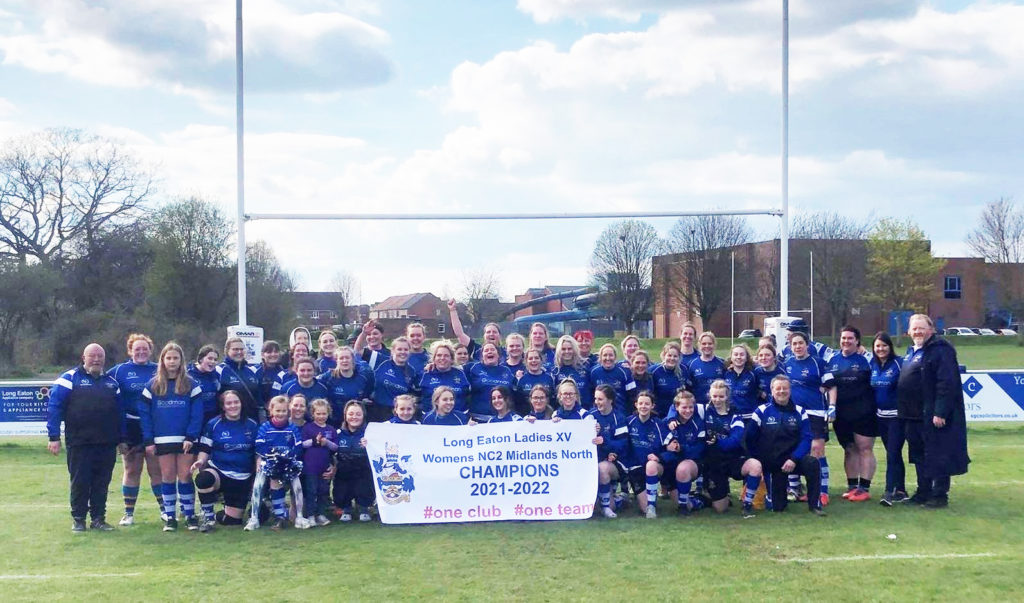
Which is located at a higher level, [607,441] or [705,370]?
[705,370]

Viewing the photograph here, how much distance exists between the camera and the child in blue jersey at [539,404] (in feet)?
24.5

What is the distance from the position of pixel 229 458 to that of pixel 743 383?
4.74m

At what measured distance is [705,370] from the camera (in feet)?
27.0

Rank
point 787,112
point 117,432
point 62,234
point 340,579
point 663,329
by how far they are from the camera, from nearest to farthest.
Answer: point 340,579
point 117,432
point 787,112
point 62,234
point 663,329

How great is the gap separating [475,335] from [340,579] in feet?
133

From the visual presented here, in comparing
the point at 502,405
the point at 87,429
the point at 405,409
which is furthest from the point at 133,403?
the point at 502,405

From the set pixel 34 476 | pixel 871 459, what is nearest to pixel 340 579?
pixel 871 459

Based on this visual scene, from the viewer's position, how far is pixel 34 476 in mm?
10078

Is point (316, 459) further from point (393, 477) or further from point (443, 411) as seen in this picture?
point (443, 411)

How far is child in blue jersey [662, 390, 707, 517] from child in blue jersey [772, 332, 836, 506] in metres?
1.17

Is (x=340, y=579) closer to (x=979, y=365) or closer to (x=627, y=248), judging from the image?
(x=979, y=365)

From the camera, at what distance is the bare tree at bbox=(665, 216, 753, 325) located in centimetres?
4609

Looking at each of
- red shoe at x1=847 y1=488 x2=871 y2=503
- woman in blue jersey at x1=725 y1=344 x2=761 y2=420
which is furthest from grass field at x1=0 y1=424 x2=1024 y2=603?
woman in blue jersey at x1=725 y1=344 x2=761 y2=420

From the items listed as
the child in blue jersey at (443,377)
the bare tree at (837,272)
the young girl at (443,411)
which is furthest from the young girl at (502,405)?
the bare tree at (837,272)
